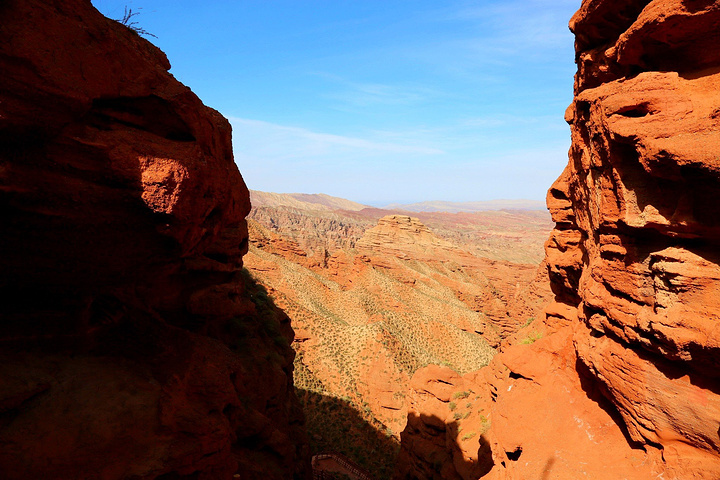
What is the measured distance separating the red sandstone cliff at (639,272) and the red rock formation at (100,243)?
7.70 m

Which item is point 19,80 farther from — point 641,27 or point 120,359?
point 641,27

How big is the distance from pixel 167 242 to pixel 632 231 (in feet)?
29.6

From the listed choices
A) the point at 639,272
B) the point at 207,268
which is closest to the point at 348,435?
the point at 207,268

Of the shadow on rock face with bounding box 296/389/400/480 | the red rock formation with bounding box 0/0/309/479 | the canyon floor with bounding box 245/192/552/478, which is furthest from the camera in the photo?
the canyon floor with bounding box 245/192/552/478

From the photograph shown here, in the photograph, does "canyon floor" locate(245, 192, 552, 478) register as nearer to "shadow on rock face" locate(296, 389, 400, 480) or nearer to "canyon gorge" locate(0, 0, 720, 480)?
"shadow on rock face" locate(296, 389, 400, 480)

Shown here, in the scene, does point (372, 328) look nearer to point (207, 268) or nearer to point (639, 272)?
point (207, 268)

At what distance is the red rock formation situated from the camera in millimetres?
5781

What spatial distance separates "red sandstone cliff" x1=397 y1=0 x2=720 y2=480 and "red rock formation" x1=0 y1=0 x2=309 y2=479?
7.70 meters

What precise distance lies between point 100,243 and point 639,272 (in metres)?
10.0

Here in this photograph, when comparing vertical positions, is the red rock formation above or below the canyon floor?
above

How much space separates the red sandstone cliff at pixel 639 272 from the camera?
5844 mm

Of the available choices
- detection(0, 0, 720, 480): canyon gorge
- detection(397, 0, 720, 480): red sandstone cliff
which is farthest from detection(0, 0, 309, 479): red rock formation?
detection(397, 0, 720, 480): red sandstone cliff

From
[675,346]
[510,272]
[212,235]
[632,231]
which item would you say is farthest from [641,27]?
[510,272]

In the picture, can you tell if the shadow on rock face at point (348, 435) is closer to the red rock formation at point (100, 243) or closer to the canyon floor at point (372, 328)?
the canyon floor at point (372, 328)
